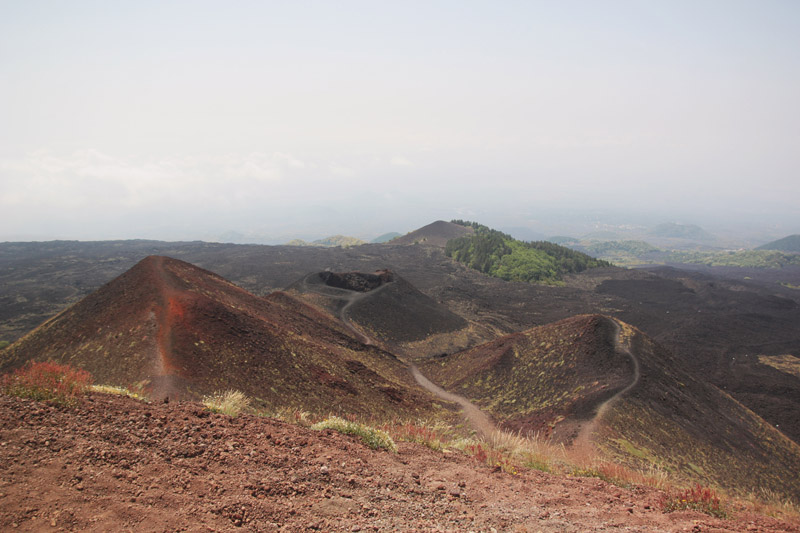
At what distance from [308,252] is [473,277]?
3425 cm

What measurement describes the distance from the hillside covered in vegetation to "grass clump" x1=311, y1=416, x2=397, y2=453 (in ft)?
206

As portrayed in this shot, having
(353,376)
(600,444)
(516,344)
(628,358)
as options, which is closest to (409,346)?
(516,344)

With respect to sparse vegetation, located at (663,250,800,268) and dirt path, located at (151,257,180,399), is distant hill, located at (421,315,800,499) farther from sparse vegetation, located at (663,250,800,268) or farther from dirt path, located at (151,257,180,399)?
sparse vegetation, located at (663,250,800,268)

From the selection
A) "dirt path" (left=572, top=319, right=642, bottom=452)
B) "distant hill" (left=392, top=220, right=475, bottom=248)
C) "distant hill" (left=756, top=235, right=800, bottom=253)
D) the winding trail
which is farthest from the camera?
"distant hill" (left=756, top=235, right=800, bottom=253)

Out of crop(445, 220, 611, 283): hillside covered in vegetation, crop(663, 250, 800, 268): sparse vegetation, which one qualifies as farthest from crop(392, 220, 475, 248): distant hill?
crop(663, 250, 800, 268): sparse vegetation

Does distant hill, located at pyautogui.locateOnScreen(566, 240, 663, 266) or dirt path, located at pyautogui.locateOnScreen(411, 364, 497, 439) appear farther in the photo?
distant hill, located at pyautogui.locateOnScreen(566, 240, 663, 266)

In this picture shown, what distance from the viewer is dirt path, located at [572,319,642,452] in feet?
40.1

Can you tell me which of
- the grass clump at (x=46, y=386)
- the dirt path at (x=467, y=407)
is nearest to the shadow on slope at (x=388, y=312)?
the dirt path at (x=467, y=407)

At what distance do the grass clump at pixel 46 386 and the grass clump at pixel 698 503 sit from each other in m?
A: 9.35

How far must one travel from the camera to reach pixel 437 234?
339 feet

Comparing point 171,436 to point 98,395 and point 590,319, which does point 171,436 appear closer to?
point 98,395

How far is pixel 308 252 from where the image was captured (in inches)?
3044

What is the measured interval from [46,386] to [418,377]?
19.2 meters

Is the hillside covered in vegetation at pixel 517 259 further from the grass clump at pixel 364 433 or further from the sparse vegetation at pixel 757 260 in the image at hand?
the grass clump at pixel 364 433
